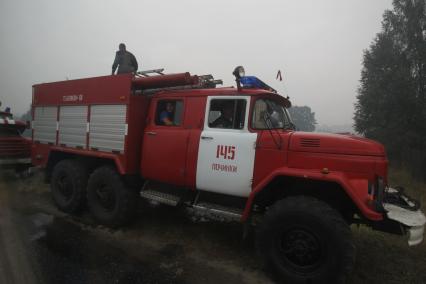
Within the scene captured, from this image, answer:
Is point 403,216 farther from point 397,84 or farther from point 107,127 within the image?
point 397,84

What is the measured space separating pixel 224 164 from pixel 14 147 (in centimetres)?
743

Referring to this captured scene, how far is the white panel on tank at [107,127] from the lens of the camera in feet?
17.8

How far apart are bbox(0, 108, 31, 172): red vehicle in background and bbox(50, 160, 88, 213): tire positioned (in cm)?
299

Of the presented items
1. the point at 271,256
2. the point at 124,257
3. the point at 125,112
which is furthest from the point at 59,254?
the point at 271,256

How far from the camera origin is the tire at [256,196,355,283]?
3490 millimetres

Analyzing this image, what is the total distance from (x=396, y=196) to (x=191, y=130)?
3.29 m

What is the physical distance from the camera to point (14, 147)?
8664mm

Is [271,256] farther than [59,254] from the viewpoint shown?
No

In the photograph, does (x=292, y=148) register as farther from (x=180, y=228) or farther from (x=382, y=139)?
(x=382, y=139)

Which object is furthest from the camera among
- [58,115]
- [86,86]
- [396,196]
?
[58,115]

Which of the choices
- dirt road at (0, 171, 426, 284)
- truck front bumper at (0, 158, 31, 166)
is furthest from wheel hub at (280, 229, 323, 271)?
truck front bumper at (0, 158, 31, 166)

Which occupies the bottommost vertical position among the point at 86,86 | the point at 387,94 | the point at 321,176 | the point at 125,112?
the point at 321,176

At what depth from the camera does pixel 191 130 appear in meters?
4.84

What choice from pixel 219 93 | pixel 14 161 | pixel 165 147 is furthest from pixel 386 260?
pixel 14 161
